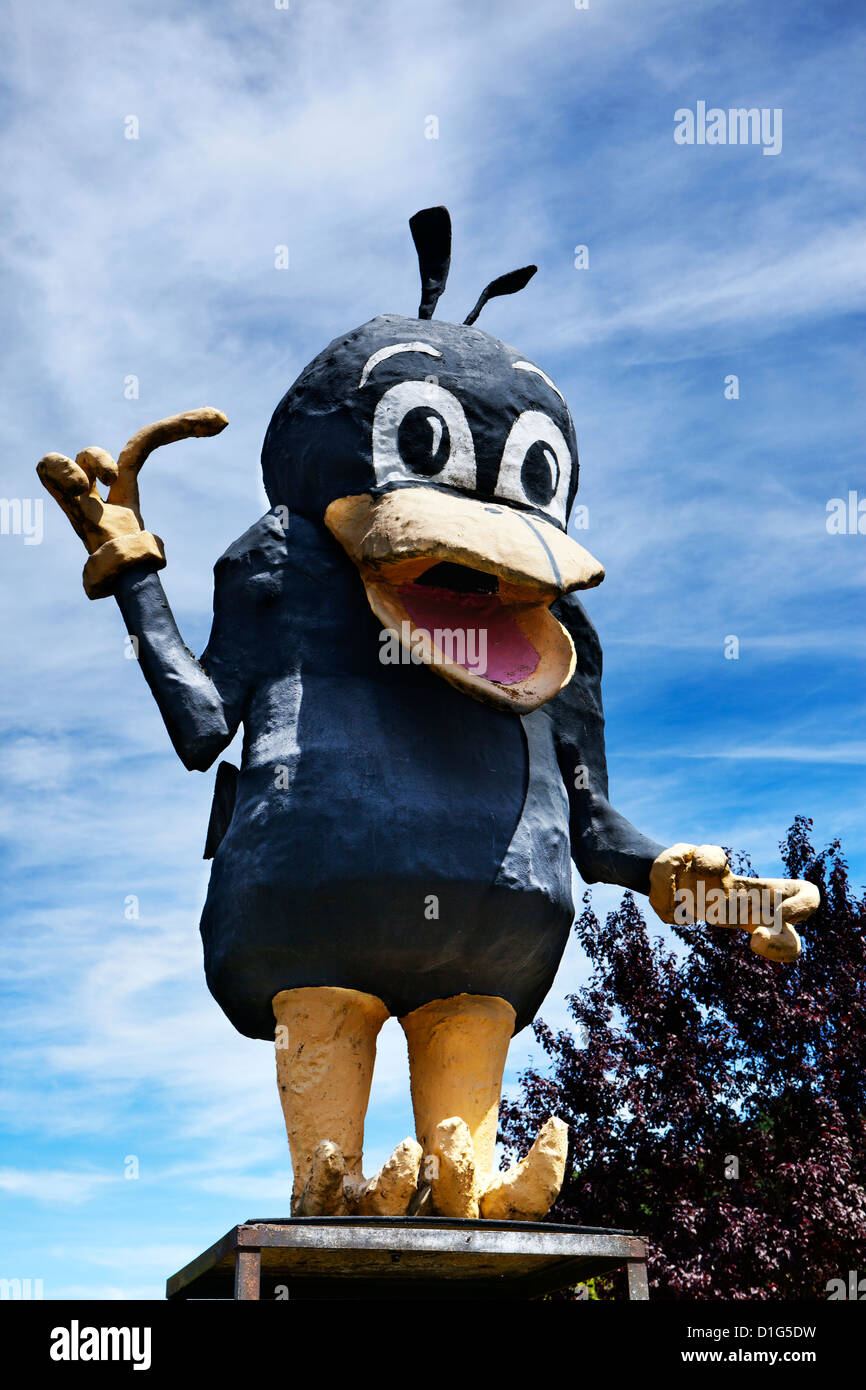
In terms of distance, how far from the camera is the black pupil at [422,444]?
3.79 metres

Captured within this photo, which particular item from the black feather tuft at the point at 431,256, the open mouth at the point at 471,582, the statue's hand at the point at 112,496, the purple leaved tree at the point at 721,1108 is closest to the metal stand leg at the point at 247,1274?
the open mouth at the point at 471,582

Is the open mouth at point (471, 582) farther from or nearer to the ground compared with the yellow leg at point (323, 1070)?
farther from the ground

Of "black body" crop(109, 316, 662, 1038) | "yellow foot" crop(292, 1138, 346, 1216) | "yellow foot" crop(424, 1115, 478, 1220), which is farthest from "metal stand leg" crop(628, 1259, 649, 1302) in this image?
"black body" crop(109, 316, 662, 1038)

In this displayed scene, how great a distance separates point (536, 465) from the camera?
3.95m

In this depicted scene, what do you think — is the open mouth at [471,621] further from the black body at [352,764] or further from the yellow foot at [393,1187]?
the yellow foot at [393,1187]

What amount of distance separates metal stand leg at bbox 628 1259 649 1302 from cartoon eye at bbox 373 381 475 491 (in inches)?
79.1

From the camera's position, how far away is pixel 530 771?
388 cm

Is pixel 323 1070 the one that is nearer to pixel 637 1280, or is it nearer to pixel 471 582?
pixel 637 1280

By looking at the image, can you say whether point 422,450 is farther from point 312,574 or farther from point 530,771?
point 530,771

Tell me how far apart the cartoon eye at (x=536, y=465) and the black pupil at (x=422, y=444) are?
18 cm

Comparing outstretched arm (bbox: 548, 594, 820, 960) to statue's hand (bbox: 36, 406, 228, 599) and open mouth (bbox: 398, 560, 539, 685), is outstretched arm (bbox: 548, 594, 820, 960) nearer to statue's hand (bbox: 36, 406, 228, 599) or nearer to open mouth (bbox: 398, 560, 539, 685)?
open mouth (bbox: 398, 560, 539, 685)
